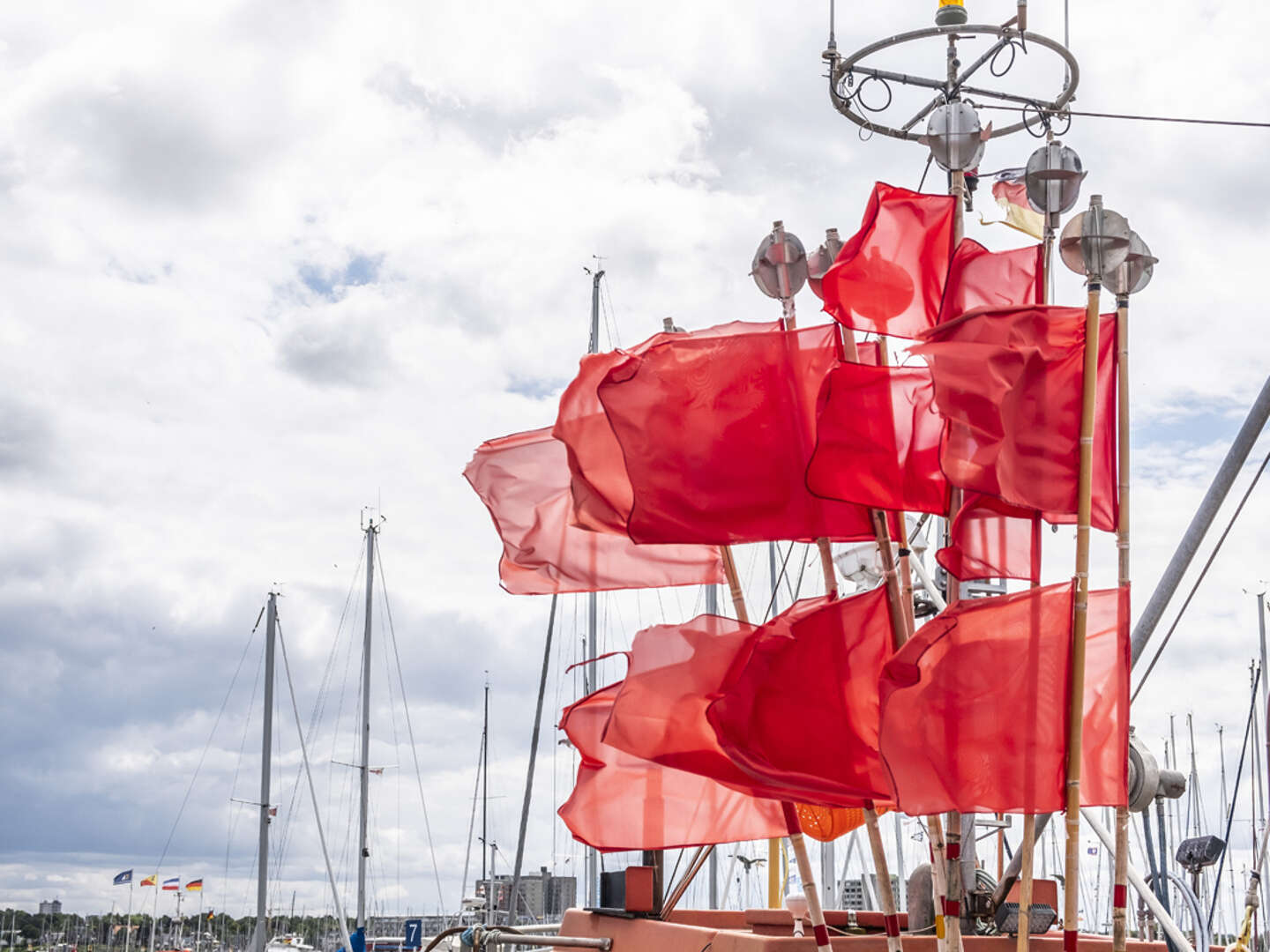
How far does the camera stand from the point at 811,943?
9.48m

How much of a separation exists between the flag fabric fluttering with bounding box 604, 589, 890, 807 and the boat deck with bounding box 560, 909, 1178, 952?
41.6 inches

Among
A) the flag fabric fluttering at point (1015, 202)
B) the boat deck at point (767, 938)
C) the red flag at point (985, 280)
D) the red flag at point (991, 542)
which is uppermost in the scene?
the flag fabric fluttering at point (1015, 202)

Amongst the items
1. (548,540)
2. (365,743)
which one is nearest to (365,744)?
(365,743)

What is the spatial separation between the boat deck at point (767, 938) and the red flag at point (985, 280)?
419 cm

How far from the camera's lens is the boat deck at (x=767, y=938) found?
31.3 ft

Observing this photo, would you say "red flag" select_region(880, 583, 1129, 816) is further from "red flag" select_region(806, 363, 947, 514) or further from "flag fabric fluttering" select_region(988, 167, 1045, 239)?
"flag fabric fluttering" select_region(988, 167, 1045, 239)

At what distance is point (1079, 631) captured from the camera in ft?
27.2

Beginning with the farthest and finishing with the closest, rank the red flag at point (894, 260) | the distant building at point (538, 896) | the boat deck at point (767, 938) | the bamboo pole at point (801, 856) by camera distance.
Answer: the distant building at point (538, 896)
the red flag at point (894, 260)
the boat deck at point (767, 938)
the bamboo pole at point (801, 856)

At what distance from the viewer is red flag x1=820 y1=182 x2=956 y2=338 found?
9.70 m

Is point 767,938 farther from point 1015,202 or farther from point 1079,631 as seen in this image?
point 1015,202

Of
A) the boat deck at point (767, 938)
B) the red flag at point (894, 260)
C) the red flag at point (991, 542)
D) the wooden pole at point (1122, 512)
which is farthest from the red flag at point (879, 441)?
the boat deck at point (767, 938)

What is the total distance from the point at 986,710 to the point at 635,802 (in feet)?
13.5

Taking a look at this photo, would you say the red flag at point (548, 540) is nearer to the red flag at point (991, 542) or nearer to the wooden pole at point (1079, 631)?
the red flag at point (991, 542)

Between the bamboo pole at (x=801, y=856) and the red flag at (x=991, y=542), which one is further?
the red flag at (x=991, y=542)
